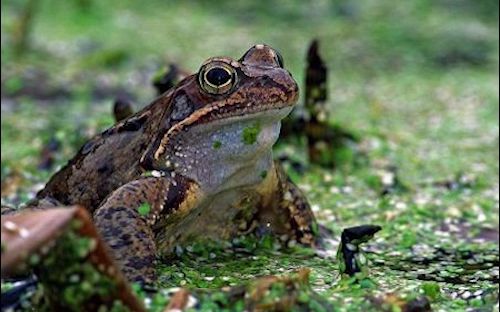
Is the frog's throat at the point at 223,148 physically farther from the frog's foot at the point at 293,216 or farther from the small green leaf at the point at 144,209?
the frog's foot at the point at 293,216

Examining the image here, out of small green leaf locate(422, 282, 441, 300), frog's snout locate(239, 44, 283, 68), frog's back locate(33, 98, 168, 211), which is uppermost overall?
frog's snout locate(239, 44, 283, 68)

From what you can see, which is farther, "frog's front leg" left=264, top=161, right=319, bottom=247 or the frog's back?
"frog's front leg" left=264, top=161, right=319, bottom=247

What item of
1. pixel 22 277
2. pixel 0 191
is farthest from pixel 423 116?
pixel 22 277

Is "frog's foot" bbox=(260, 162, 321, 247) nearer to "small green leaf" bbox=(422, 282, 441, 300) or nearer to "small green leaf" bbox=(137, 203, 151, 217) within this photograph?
"small green leaf" bbox=(137, 203, 151, 217)

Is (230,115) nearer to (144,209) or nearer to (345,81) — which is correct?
(144,209)

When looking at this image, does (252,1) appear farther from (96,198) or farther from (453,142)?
(96,198)

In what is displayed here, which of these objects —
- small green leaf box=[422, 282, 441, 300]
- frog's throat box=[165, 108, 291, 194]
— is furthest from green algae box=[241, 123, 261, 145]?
small green leaf box=[422, 282, 441, 300]

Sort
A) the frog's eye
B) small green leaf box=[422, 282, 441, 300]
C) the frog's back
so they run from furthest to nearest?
the frog's back → the frog's eye → small green leaf box=[422, 282, 441, 300]

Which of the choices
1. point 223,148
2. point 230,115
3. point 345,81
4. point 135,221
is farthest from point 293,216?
point 345,81

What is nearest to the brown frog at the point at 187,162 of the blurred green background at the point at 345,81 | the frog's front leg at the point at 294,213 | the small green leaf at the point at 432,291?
the frog's front leg at the point at 294,213
